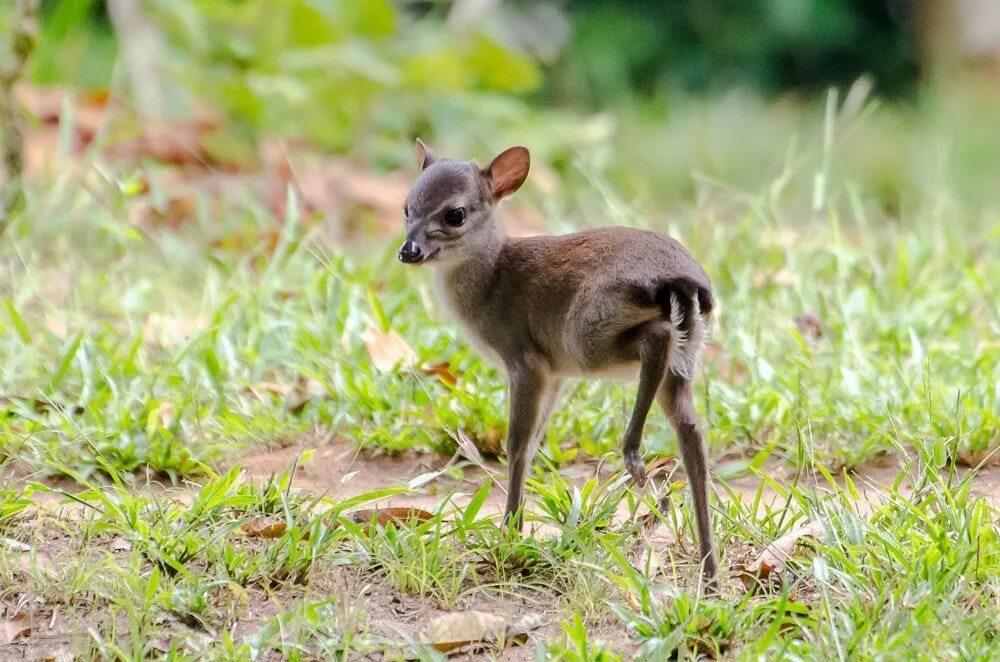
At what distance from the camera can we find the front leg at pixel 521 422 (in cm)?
352

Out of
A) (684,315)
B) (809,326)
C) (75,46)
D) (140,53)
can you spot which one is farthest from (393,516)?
(75,46)

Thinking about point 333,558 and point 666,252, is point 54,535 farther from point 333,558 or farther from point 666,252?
point 666,252

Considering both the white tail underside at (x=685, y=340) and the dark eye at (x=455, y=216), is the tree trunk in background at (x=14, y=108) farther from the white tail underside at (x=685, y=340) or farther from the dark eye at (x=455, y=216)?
the white tail underside at (x=685, y=340)

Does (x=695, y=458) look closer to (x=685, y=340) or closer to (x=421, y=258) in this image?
(x=685, y=340)

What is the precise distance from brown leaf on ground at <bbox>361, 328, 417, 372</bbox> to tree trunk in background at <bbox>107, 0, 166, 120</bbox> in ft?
11.7

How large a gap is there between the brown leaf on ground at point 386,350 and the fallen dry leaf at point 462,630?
1560mm

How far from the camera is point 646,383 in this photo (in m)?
3.23

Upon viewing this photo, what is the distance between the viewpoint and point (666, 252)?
11.2ft

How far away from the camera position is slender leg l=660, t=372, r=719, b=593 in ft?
10.4

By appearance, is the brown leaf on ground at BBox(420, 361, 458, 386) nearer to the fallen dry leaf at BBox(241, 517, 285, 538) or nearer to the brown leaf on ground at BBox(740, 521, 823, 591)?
the fallen dry leaf at BBox(241, 517, 285, 538)

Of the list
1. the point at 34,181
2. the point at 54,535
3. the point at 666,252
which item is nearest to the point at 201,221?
the point at 34,181

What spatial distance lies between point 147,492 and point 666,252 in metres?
1.59

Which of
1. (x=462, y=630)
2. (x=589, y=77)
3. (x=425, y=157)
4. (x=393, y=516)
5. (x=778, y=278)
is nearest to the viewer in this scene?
(x=462, y=630)

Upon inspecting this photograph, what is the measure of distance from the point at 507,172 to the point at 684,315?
2.66ft
